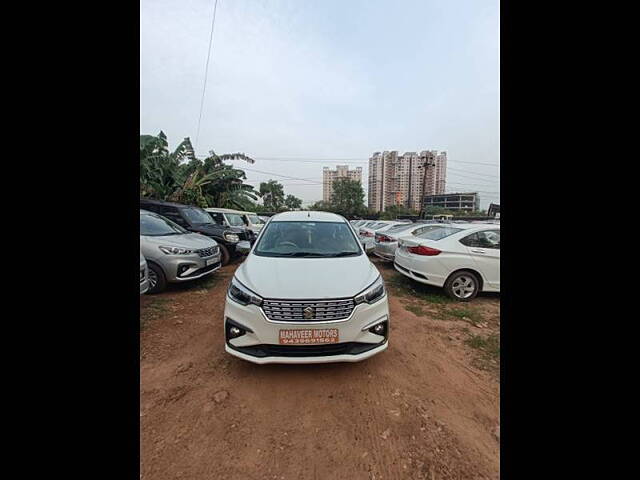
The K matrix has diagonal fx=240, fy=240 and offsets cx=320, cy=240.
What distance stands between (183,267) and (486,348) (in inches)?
184

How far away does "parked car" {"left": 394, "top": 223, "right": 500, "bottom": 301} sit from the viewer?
426cm

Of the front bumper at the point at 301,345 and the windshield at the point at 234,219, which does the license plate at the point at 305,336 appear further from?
the windshield at the point at 234,219

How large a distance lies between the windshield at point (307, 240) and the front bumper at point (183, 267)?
1.93 m

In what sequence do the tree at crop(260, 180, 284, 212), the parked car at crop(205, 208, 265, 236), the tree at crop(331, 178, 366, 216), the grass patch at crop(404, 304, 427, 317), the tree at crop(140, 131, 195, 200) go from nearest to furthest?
the grass patch at crop(404, 304, 427, 317)
the parked car at crop(205, 208, 265, 236)
the tree at crop(140, 131, 195, 200)
the tree at crop(331, 178, 366, 216)
the tree at crop(260, 180, 284, 212)

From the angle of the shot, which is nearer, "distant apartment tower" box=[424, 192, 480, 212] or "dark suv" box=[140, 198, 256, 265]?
"dark suv" box=[140, 198, 256, 265]

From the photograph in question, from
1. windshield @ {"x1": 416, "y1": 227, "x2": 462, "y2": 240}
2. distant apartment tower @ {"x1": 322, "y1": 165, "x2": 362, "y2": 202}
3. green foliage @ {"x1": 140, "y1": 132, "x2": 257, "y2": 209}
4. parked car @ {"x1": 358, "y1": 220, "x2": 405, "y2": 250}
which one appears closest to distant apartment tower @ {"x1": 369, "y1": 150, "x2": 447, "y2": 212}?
distant apartment tower @ {"x1": 322, "y1": 165, "x2": 362, "y2": 202}

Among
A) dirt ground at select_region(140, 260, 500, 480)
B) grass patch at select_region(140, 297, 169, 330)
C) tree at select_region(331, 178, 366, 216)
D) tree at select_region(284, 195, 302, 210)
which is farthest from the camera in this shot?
tree at select_region(284, 195, 302, 210)

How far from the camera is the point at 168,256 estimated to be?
4164mm

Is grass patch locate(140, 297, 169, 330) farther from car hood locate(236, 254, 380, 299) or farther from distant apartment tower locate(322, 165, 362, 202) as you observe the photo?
distant apartment tower locate(322, 165, 362, 202)

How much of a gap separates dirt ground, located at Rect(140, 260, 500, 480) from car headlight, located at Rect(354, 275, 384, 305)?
2.18ft

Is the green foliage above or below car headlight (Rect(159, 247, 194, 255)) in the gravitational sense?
above
